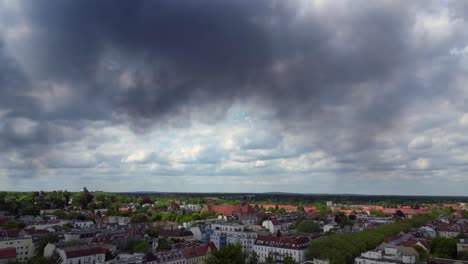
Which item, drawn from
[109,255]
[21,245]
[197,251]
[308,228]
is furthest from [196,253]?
[308,228]

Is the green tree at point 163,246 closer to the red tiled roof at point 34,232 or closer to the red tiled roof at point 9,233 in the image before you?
the red tiled roof at point 34,232

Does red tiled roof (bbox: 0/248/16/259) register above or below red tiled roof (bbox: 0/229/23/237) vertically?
below

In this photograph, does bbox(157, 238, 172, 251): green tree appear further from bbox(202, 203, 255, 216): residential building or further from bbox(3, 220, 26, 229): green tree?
bbox(202, 203, 255, 216): residential building

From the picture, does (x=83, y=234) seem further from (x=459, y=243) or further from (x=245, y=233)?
(x=459, y=243)

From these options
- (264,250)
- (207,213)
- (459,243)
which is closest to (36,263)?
(264,250)

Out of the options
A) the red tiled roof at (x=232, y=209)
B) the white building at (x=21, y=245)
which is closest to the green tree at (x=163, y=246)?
the white building at (x=21, y=245)

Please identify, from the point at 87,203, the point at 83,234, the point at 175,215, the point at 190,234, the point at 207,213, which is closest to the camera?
the point at 83,234

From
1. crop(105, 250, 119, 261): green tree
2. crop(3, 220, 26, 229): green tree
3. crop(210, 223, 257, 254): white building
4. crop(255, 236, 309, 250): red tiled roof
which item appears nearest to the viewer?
crop(105, 250, 119, 261): green tree

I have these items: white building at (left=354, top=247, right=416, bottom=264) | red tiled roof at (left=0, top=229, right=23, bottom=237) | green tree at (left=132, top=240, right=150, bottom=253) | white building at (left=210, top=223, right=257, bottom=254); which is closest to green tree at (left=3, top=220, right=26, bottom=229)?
red tiled roof at (left=0, top=229, right=23, bottom=237)
